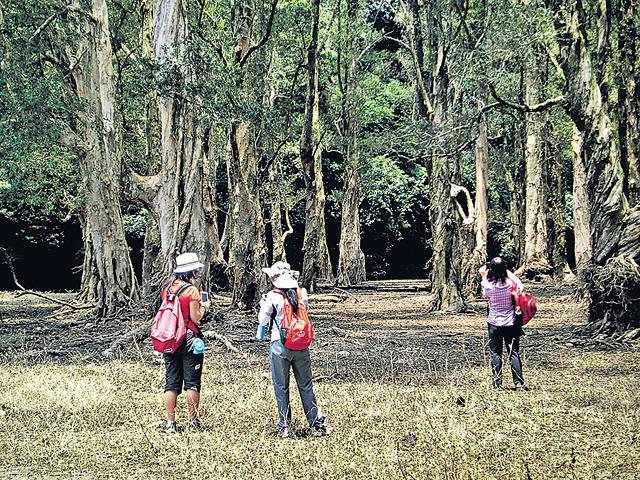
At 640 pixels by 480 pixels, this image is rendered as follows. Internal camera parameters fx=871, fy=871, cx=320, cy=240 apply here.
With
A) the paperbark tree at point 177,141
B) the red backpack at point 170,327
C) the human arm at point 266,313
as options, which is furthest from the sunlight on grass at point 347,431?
the paperbark tree at point 177,141

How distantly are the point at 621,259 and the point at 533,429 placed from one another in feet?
24.7

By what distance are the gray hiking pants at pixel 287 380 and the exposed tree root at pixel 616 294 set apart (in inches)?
322

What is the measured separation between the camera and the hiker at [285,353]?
786 centimetres

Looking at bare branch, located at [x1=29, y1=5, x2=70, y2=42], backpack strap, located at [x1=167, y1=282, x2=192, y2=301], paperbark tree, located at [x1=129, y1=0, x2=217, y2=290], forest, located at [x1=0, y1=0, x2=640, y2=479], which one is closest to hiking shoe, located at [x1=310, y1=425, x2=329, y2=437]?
forest, located at [x1=0, y1=0, x2=640, y2=479]

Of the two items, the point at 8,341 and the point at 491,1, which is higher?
the point at 491,1

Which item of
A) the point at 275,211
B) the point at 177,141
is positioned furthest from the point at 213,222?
the point at 177,141

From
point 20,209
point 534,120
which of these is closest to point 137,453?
point 534,120

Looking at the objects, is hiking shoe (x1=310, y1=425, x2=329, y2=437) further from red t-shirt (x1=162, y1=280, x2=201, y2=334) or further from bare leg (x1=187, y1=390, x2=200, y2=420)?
red t-shirt (x1=162, y1=280, x2=201, y2=334)

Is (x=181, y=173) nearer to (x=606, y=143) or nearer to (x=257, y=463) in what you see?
(x=606, y=143)

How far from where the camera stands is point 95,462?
7.10 m

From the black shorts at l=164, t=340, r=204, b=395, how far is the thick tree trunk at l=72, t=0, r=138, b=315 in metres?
12.7

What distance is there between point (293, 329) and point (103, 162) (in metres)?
14.1

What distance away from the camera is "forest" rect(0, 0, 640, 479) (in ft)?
37.3

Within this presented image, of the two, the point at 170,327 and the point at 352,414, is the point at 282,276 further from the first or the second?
the point at 352,414
